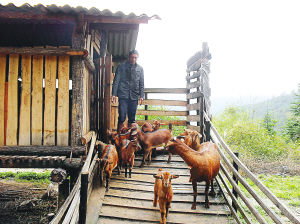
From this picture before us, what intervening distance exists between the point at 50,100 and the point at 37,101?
10.5 inches

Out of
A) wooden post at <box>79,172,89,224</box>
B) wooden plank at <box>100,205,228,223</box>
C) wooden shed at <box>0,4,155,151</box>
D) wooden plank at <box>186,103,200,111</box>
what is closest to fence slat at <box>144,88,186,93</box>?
wooden plank at <box>186,103,200,111</box>

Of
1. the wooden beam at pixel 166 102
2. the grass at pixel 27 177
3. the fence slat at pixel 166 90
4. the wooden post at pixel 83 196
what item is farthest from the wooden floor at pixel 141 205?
the grass at pixel 27 177

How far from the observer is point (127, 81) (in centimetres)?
688

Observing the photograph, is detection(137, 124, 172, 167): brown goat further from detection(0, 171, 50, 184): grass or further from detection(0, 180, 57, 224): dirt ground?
detection(0, 171, 50, 184): grass

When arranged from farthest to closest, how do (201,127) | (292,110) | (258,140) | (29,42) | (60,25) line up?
(292,110) → (258,140) → (201,127) → (29,42) → (60,25)

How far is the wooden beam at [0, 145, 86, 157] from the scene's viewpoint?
15.7 ft

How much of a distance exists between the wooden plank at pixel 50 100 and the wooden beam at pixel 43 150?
0.62 ft

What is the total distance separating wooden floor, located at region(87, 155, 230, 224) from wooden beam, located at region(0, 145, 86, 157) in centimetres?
104

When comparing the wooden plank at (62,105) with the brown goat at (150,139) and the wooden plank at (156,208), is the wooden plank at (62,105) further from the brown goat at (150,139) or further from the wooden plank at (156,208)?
the brown goat at (150,139)

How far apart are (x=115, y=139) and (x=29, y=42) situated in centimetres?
331

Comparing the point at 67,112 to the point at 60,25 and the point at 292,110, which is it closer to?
the point at 60,25

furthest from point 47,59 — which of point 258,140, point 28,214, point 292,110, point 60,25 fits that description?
point 292,110

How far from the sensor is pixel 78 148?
4871 mm

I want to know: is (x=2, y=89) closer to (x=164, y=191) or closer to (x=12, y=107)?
(x=12, y=107)
